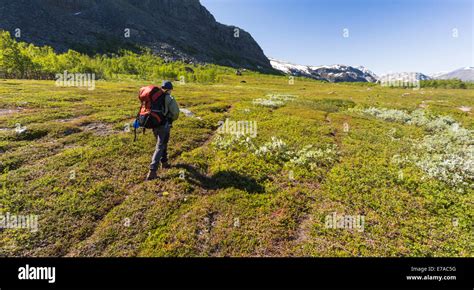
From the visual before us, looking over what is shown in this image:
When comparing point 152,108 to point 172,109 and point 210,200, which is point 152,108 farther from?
point 210,200

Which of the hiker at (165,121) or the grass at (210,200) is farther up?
the hiker at (165,121)

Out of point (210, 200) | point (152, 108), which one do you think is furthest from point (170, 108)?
point (210, 200)

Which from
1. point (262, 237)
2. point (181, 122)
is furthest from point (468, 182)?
point (181, 122)

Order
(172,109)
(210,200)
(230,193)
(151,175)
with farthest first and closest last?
(151,175), (172,109), (230,193), (210,200)

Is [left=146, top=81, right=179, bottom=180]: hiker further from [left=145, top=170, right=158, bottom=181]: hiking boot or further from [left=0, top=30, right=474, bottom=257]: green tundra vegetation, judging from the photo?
[left=0, top=30, right=474, bottom=257]: green tundra vegetation

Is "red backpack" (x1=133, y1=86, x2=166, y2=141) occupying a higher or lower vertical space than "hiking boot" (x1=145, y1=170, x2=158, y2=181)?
higher

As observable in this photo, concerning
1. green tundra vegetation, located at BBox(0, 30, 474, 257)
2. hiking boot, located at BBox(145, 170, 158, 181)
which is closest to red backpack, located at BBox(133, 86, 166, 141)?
hiking boot, located at BBox(145, 170, 158, 181)

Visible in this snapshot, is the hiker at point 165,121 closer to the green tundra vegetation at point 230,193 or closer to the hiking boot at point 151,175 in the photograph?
the hiking boot at point 151,175

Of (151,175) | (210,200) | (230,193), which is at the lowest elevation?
(210,200)

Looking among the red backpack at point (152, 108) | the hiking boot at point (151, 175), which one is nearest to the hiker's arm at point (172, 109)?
the red backpack at point (152, 108)

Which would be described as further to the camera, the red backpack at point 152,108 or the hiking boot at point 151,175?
the hiking boot at point 151,175
